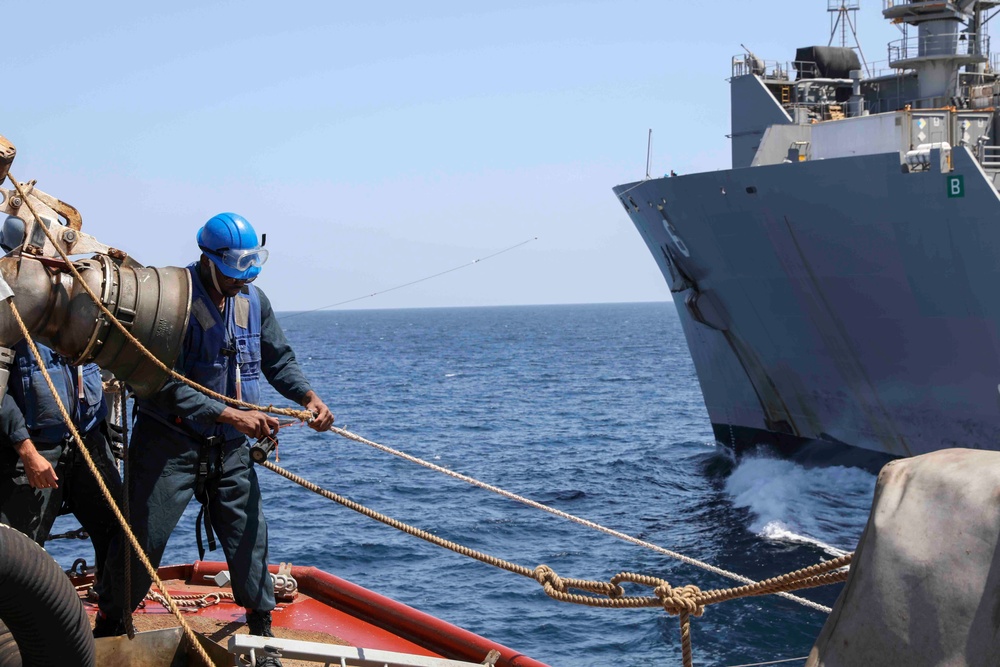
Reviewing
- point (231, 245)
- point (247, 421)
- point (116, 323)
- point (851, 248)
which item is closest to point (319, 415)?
point (247, 421)

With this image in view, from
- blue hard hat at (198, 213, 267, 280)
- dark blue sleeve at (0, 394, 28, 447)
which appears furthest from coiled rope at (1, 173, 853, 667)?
blue hard hat at (198, 213, 267, 280)

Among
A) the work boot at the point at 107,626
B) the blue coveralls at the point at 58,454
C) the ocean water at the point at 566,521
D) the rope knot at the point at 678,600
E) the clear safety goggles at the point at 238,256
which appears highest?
the clear safety goggles at the point at 238,256

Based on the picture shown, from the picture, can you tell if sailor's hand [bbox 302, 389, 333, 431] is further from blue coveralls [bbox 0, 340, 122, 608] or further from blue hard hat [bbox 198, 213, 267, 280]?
blue coveralls [bbox 0, 340, 122, 608]

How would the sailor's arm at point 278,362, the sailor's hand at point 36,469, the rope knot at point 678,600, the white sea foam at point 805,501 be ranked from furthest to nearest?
the white sea foam at point 805,501 → the sailor's arm at point 278,362 → the sailor's hand at point 36,469 → the rope knot at point 678,600

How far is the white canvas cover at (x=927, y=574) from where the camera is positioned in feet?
7.62

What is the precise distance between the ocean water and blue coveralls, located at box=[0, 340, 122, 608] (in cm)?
714

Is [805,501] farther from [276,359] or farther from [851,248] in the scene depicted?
[276,359]

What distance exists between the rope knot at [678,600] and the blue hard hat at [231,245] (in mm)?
2263

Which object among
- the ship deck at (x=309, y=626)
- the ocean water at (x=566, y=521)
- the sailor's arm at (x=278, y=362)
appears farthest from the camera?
the ocean water at (x=566, y=521)

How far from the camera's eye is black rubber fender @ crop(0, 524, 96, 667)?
366 cm

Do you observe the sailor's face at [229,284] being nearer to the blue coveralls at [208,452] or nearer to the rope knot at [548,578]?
the blue coveralls at [208,452]

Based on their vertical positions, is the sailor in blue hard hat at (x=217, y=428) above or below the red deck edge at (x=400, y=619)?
above

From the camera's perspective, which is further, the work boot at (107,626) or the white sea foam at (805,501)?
the white sea foam at (805,501)

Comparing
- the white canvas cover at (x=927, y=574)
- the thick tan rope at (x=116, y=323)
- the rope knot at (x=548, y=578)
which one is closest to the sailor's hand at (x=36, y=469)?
the thick tan rope at (x=116, y=323)
